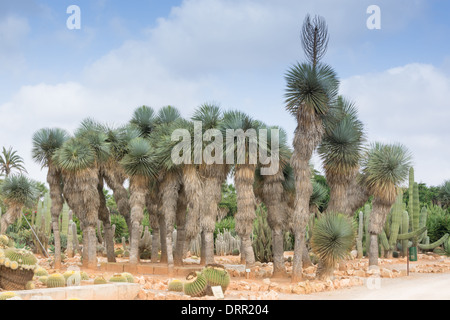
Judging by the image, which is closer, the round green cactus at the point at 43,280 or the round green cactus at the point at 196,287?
the round green cactus at the point at 196,287

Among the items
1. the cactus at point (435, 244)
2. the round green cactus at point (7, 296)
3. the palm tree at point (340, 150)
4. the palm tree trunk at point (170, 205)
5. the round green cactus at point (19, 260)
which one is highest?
the palm tree at point (340, 150)

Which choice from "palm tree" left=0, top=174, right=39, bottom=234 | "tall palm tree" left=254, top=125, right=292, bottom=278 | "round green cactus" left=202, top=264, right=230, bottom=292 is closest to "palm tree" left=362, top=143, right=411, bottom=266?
"tall palm tree" left=254, top=125, right=292, bottom=278

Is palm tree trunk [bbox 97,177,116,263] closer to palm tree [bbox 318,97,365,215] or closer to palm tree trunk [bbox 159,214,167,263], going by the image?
palm tree trunk [bbox 159,214,167,263]

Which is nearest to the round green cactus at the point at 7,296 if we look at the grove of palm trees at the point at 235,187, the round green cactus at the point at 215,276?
the grove of palm trees at the point at 235,187

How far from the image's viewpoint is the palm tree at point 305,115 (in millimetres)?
16953

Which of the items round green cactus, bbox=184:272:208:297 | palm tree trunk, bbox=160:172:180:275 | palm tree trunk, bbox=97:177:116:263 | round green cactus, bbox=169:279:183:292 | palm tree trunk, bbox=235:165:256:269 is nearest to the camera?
round green cactus, bbox=184:272:208:297

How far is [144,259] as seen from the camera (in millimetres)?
28594

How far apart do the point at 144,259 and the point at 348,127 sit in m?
15.2

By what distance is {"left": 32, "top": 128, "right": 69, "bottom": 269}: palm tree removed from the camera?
76.2 feet

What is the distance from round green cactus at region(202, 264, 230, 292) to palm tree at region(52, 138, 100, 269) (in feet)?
35.8

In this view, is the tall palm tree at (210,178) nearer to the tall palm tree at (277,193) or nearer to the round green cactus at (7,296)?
the tall palm tree at (277,193)

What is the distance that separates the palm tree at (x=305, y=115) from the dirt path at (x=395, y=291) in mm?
2903
